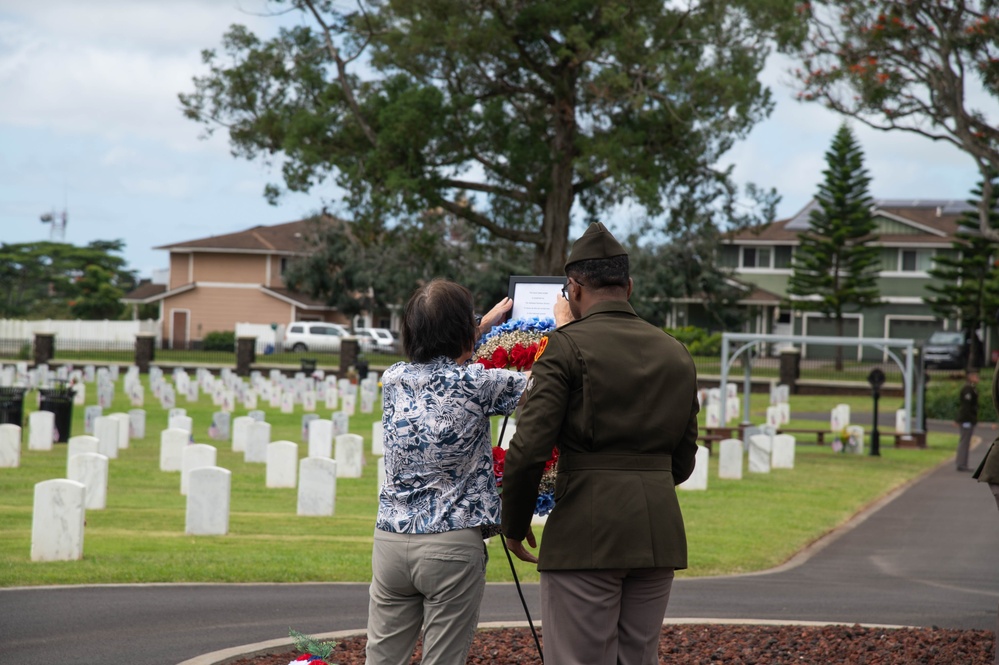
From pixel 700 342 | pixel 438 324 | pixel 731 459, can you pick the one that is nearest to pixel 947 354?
pixel 700 342

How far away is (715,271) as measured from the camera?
53750 millimetres

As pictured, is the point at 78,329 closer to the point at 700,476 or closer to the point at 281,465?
the point at 281,465

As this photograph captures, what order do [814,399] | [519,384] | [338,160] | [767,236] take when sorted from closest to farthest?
[519,384]
[338,160]
[814,399]
[767,236]

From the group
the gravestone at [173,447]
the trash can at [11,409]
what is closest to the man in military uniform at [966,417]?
the gravestone at [173,447]

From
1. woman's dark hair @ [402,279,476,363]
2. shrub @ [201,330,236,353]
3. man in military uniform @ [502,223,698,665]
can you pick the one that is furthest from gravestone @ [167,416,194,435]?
shrub @ [201,330,236,353]

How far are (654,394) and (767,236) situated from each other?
Result: 195 ft

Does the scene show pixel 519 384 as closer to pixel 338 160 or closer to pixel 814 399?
pixel 338 160

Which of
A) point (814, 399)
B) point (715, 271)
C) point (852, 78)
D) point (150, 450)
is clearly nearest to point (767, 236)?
point (715, 271)

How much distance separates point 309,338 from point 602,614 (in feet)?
180

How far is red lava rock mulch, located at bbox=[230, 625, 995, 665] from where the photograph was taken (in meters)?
6.16

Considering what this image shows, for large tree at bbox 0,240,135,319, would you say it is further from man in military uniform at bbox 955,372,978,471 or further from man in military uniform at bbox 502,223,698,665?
man in military uniform at bbox 502,223,698,665

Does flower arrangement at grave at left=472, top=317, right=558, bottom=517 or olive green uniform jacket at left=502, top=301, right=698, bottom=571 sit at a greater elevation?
flower arrangement at grave at left=472, top=317, right=558, bottom=517

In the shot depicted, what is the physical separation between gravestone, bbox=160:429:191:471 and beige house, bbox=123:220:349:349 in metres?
47.0

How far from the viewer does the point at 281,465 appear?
15.6 metres
